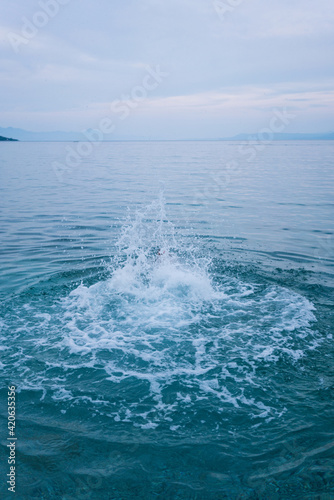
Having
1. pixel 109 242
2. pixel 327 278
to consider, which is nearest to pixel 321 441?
pixel 327 278

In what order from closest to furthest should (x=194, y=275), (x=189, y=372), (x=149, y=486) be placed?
(x=149, y=486) < (x=189, y=372) < (x=194, y=275)

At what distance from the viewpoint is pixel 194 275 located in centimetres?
1359

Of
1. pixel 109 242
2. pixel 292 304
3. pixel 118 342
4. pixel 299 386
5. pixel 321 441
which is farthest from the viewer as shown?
pixel 109 242

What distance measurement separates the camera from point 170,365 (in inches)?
343

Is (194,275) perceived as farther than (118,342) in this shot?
Yes

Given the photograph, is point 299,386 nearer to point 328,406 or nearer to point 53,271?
point 328,406

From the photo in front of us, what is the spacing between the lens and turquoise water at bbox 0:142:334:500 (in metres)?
5.90

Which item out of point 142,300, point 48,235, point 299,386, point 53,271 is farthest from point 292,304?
point 48,235

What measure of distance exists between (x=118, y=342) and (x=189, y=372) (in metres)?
2.31

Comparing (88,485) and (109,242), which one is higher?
(109,242)

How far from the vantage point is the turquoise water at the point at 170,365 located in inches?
232

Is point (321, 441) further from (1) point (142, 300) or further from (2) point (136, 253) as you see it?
(2) point (136, 253)

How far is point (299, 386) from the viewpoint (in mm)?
7793

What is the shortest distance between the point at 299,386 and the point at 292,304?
4193 mm
